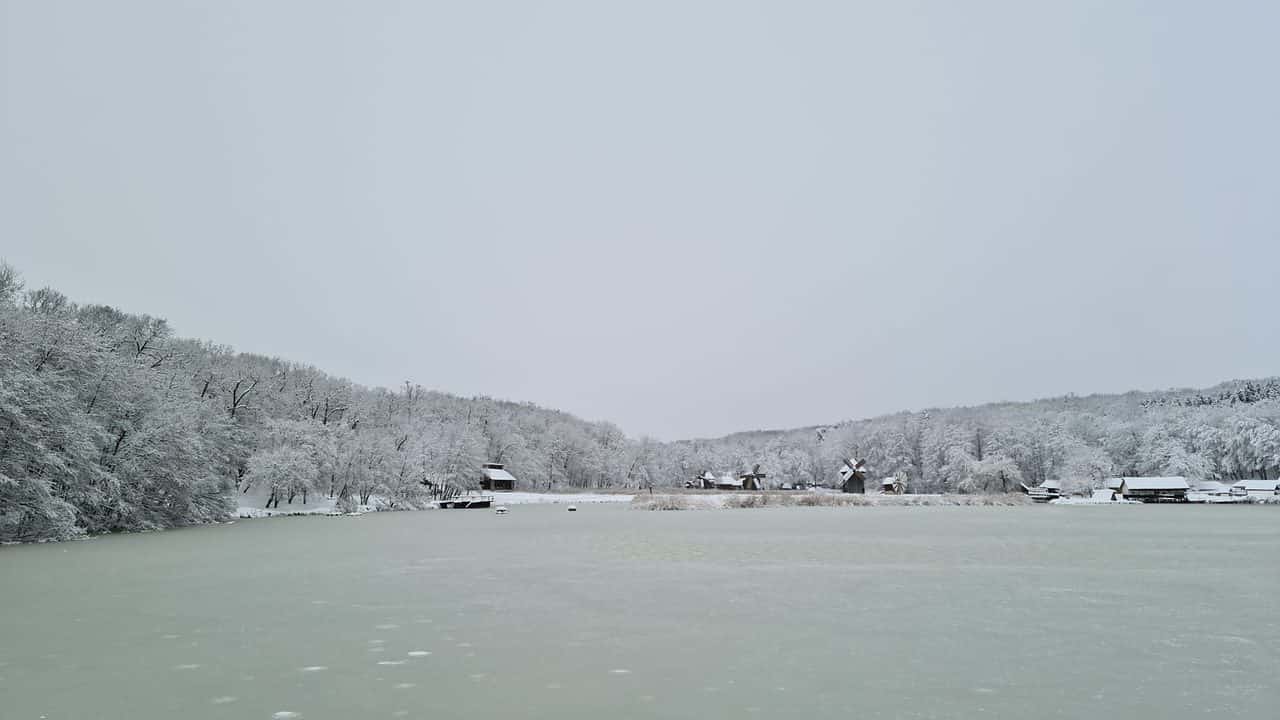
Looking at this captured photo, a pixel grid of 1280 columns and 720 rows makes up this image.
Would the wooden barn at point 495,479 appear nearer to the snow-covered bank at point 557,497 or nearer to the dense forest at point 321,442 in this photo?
the snow-covered bank at point 557,497

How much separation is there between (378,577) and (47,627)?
25.4 feet

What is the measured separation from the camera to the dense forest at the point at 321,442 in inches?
1171

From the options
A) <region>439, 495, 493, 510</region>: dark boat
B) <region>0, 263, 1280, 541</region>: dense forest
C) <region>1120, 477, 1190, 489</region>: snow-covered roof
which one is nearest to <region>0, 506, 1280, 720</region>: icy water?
<region>0, 263, 1280, 541</region>: dense forest

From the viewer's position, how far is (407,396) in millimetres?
118000

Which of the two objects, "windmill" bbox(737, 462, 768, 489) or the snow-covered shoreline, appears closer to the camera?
the snow-covered shoreline

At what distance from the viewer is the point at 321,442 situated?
6081 cm

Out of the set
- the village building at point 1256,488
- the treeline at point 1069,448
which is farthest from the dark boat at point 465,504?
the village building at point 1256,488

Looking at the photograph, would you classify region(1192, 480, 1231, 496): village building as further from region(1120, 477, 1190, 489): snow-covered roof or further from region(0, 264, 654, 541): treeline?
region(0, 264, 654, 541): treeline

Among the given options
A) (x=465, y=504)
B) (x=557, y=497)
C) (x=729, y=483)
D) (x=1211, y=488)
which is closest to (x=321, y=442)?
(x=465, y=504)

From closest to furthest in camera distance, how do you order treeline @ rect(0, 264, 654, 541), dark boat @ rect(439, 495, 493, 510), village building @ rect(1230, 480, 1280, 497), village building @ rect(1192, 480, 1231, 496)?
treeline @ rect(0, 264, 654, 541) → dark boat @ rect(439, 495, 493, 510) → village building @ rect(1230, 480, 1280, 497) → village building @ rect(1192, 480, 1231, 496)

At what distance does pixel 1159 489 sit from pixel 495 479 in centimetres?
8892

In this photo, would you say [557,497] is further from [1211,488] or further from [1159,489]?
[1211,488]

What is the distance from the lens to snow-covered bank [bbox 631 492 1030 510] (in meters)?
73.7

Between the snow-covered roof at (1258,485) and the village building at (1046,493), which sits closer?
the snow-covered roof at (1258,485)
